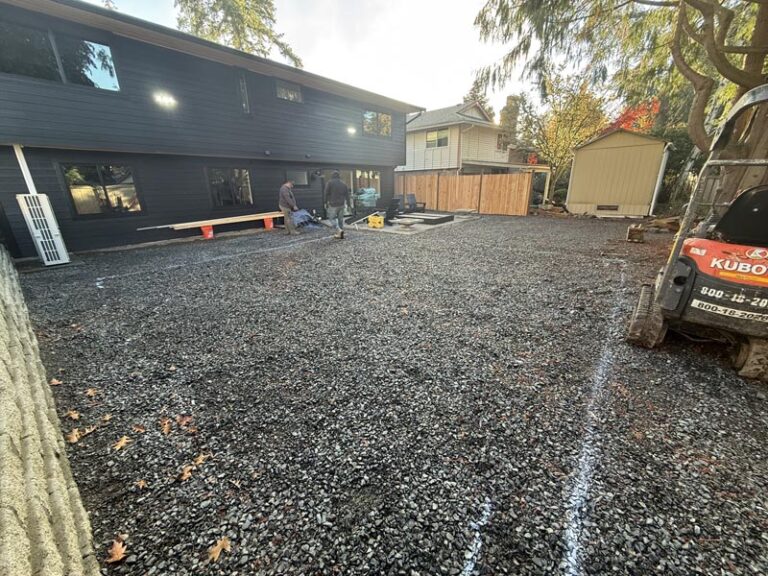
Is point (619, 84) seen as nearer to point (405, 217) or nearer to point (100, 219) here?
point (405, 217)

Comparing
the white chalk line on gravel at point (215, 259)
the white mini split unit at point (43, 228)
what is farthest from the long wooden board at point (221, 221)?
the white chalk line on gravel at point (215, 259)

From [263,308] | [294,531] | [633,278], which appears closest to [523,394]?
[294,531]

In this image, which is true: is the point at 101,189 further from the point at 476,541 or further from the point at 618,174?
the point at 618,174

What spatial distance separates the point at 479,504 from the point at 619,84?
1052cm

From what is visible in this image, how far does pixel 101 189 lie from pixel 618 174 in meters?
17.7

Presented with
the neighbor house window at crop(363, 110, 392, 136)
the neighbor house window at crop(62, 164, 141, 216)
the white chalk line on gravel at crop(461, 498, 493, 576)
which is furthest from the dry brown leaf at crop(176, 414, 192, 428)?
the neighbor house window at crop(363, 110, 392, 136)

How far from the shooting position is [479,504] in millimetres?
1641

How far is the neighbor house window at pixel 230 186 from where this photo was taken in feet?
32.6

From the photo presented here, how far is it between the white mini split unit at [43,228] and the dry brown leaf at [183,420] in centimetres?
717

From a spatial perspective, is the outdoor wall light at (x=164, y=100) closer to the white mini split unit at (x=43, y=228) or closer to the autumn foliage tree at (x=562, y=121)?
the white mini split unit at (x=43, y=228)

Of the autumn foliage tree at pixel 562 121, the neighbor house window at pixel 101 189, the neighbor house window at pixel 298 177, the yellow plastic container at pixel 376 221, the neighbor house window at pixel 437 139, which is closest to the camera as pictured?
the neighbor house window at pixel 101 189

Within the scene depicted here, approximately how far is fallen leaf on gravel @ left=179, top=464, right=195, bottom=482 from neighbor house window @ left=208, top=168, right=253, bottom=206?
990cm

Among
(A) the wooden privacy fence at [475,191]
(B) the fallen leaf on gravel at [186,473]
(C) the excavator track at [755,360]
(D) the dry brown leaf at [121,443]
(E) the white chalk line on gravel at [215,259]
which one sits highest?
(A) the wooden privacy fence at [475,191]

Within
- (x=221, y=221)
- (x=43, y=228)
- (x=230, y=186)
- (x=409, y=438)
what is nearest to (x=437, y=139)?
(x=230, y=186)
